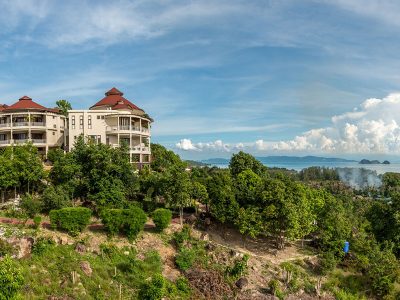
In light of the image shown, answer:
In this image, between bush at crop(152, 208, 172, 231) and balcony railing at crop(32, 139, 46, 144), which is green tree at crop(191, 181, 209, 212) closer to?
bush at crop(152, 208, 172, 231)

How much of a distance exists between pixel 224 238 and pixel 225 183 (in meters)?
4.17

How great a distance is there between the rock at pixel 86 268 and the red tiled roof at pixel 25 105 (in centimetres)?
2403

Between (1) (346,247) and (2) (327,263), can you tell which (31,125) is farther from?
(1) (346,247)

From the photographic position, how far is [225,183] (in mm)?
27844

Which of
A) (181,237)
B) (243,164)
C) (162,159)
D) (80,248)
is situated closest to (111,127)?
(162,159)

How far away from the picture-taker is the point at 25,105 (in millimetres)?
38719

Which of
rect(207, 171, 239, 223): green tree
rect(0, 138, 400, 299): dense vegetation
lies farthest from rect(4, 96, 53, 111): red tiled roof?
rect(207, 171, 239, 223): green tree

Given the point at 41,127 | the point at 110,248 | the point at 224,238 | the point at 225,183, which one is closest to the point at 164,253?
the point at 110,248

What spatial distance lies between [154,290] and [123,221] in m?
5.62

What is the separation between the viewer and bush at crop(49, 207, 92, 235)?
2192cm

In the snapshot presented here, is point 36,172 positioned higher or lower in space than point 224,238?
higher

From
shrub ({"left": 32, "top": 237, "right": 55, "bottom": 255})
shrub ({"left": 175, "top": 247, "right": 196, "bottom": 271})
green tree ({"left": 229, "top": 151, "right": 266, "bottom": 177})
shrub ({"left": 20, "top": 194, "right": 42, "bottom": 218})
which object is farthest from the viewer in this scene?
green tree ({"left": 229, "top": 151, "right": 266, "bottom": 177})

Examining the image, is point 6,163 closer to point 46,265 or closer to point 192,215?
point 46,265

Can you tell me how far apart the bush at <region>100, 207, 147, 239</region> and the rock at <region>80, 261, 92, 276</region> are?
3276 mm
